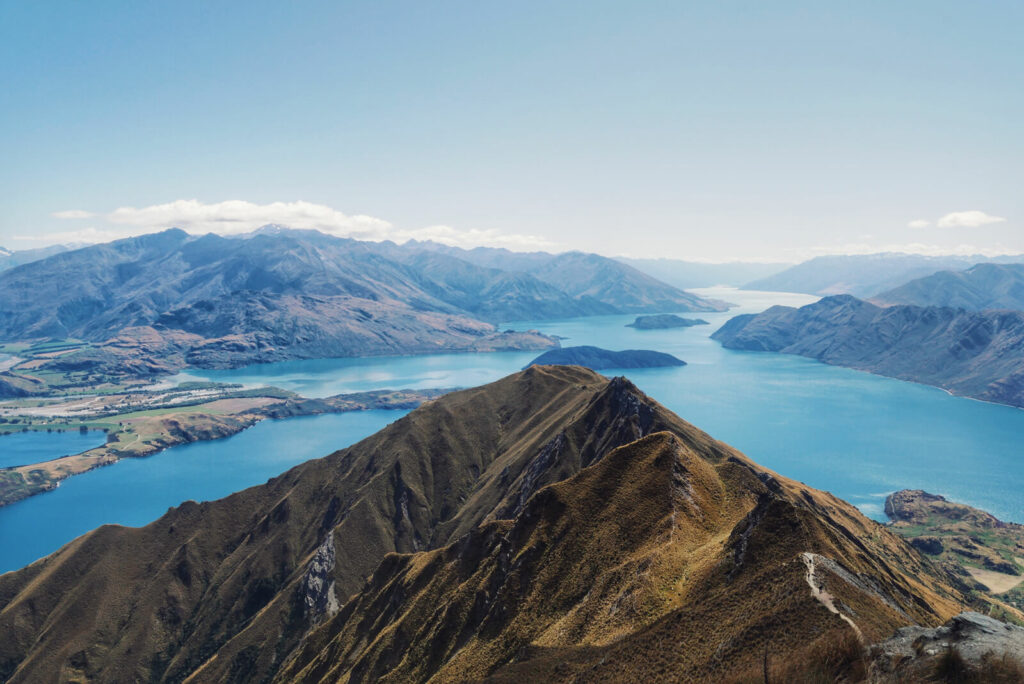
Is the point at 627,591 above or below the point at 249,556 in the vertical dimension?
above

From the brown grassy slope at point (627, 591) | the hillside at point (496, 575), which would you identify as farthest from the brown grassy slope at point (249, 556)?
the brown grassy slope at point (627, 591)

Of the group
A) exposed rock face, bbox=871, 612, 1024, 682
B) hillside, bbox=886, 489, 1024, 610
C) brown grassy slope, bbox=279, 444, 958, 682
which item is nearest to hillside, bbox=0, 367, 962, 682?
brown grassy slope, bbox=279, 444, 958, 682

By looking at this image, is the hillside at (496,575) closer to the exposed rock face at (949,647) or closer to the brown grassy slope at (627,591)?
the brown grassy slope at (627,591)

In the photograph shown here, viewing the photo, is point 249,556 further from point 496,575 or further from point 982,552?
point 982,552

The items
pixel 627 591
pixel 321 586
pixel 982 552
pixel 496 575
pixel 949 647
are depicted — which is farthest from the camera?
pixel 982 552

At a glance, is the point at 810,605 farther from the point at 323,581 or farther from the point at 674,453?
the point at 323,581

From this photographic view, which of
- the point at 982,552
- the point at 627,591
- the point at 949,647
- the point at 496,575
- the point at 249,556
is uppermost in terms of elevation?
the point at 949,647

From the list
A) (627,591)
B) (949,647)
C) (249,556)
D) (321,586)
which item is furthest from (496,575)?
(249,556)
